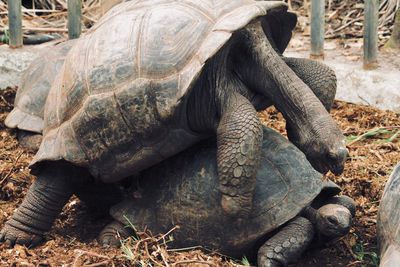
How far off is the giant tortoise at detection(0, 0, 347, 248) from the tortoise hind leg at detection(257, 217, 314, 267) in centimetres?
25

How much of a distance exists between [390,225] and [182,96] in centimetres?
120

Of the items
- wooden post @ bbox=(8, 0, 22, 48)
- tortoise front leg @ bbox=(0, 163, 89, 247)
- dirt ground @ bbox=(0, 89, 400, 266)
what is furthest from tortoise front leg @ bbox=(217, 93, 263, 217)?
wooden post @ bbox=(8, 0, 22, 48)

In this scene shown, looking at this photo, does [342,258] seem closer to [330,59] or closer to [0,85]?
[330,59]

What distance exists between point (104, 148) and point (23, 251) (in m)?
0.73

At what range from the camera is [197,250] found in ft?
14.2

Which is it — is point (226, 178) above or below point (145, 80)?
below

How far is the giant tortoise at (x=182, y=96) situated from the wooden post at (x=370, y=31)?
8.63 ft

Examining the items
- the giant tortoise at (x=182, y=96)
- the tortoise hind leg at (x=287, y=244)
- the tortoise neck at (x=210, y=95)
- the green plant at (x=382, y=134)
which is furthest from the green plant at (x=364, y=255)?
the green plant at (x=382, y=134)

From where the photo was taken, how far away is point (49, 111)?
4730mm

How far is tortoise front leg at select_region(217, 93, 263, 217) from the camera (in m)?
4.02

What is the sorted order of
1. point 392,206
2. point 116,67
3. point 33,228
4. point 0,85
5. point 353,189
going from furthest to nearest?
point 0,85
point 353,189
point 33,228
point 116,67
point 392,206

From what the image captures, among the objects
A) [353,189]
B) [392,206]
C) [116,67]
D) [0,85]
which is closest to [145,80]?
[116,67]

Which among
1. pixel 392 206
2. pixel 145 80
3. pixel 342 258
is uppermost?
pixel 145 80

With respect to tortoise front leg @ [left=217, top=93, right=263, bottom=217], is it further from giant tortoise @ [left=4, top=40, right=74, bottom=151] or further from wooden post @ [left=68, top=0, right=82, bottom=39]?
wooden post @ [left=68, top=0, right=82, bottom=39]
